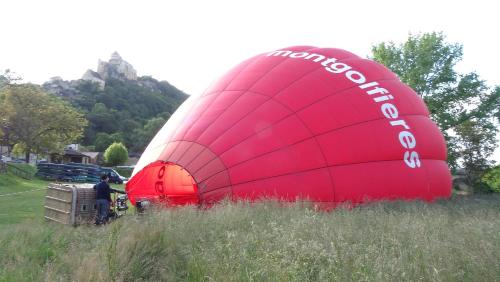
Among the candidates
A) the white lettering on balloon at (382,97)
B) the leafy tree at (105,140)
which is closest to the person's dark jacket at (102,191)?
the white lettering on balloon at (382,97)

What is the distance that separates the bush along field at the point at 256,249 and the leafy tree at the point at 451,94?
24.1 metres

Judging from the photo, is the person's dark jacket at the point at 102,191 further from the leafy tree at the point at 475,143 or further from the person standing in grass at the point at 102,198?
the leafy tree at the point at 475,143

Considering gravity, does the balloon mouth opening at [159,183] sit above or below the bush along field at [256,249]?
above

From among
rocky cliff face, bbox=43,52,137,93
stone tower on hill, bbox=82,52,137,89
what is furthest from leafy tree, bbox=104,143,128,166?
stone tower on hill, bbox=82,52,137,89

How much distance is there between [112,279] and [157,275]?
0.60 metres

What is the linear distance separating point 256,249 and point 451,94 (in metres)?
27.7

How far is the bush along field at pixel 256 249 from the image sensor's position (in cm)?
320

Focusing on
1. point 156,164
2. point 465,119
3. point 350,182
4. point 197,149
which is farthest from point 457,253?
point 465,119

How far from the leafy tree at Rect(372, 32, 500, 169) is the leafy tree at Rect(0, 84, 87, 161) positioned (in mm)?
28271

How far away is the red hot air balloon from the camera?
23.3ft

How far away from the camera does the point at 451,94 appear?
2831 centimetres

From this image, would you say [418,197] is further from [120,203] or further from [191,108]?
[120,203]

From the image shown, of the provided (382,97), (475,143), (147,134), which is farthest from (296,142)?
(147,134)

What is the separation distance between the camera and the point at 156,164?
757cm
